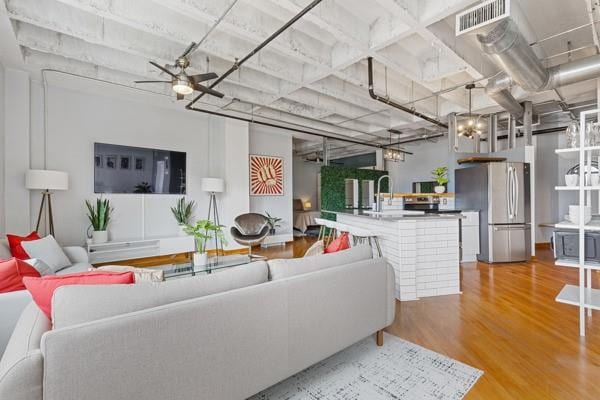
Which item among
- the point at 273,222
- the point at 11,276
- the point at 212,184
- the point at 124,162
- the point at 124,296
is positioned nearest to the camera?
the point at 124,296

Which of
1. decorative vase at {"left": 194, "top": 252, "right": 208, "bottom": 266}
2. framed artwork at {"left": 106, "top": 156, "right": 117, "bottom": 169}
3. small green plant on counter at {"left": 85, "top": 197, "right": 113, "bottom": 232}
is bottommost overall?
decorative vase at {"left": 194, "top": 252, "right": 208, "bottom": 266}

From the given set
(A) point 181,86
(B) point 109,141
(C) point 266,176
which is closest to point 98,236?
(B) point 109,141

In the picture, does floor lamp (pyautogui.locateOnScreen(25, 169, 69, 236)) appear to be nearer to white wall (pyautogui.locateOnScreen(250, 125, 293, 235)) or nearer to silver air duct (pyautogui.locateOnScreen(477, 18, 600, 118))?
white wall (pyautogui.locateOnScreen(250, 125, 293, 235))

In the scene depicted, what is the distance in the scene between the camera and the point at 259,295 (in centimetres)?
150

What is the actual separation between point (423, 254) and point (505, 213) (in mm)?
2991

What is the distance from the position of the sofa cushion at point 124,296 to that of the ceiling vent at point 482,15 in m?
2.79

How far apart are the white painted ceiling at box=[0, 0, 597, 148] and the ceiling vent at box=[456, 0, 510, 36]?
5.8 inches

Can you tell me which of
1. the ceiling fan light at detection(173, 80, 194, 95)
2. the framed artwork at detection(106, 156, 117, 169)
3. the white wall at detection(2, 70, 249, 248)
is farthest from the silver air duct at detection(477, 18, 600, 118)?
the framed artwork at detection(106, 156, 117, 169)

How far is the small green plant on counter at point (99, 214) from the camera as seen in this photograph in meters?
4.73

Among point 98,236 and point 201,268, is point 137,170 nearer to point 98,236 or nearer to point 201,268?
point 98,236

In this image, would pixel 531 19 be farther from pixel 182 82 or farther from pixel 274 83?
pixel 182 82

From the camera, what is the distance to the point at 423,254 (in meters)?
3.47

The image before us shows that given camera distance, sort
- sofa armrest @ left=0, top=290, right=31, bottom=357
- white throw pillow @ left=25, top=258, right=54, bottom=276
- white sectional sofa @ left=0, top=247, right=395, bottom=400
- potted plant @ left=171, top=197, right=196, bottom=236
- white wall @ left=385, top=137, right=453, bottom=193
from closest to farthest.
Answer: white sectional sofa @ left=0, top=247, right=395, bottom=400
sofa armrest @ left=0, top=290, right=31, bottom=357
white throw pillow @ left=25, top=258, right=54, bottom=276
potted plant @ left=171, top=197, right=196, bottom=236
white wall @ left=385, top=137, right=453, bottom=193

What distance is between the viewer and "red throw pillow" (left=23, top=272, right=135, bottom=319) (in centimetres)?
120
